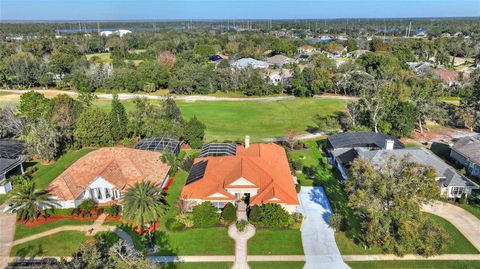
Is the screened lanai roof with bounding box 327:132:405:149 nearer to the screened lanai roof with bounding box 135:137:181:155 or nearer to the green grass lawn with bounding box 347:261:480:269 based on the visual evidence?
the green grass lawn with bounding box 347:261:480:269

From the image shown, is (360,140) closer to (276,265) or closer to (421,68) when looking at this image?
(276,265)

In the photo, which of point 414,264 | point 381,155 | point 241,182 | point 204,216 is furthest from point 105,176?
point 381,155

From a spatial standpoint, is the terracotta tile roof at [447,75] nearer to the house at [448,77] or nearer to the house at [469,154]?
the house at [448,77]

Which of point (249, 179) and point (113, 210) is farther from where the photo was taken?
point (249, 179)

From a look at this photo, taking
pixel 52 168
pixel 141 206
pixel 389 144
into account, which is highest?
pixel 389 144

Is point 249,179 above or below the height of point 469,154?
above

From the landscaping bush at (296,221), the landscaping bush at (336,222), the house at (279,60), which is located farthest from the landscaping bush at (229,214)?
the house at (279,60)

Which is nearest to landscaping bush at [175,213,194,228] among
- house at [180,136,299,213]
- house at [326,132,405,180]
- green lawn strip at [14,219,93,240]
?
house at [180,136,299,213]
